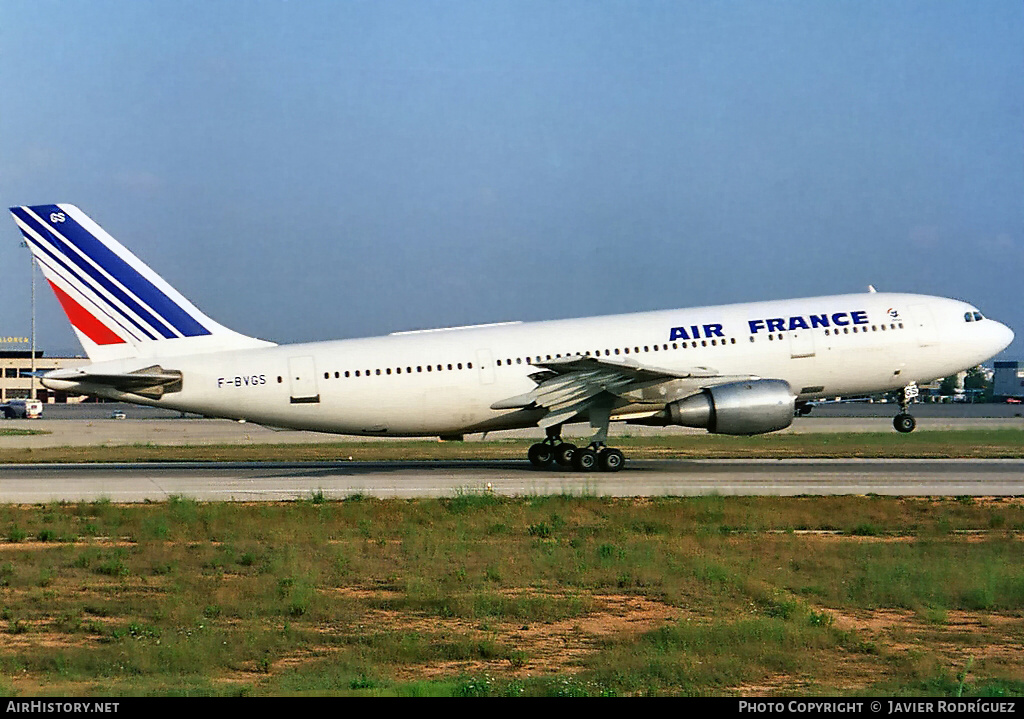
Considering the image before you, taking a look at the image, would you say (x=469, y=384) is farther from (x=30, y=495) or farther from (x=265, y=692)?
(x=265, y=692)

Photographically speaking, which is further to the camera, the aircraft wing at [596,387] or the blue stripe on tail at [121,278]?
the aircraft wing at [596,387]

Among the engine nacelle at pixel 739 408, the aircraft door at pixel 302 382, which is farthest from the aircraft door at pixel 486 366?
the engine nacelle at pixel 739 408

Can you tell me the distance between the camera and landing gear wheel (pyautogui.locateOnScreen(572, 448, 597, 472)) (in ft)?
107

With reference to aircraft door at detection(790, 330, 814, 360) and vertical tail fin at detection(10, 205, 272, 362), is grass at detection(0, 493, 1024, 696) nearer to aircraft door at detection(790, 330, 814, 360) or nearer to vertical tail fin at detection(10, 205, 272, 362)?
vertical tail fin at detection(10, 205, 272, 362)

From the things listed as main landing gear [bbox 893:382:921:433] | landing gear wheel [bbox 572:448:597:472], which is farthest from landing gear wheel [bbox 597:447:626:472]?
main landing gear [bbox 893:382:921:433]

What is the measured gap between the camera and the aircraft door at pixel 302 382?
1245 inches

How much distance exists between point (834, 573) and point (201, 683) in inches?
387

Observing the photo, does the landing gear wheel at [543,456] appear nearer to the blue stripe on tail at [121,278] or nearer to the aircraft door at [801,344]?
the aircraft door at [801,344]

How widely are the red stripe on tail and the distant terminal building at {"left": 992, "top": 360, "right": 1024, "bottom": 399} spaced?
415 ft

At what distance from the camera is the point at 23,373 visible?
16512 centimetres

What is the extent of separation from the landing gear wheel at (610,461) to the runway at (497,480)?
0.32 meters

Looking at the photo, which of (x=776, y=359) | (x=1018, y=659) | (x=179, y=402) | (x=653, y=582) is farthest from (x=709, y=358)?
(x=1018, y=659)

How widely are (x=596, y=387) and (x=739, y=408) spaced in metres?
4.15

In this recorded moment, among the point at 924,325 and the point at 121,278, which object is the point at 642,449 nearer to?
the point at 924,325
